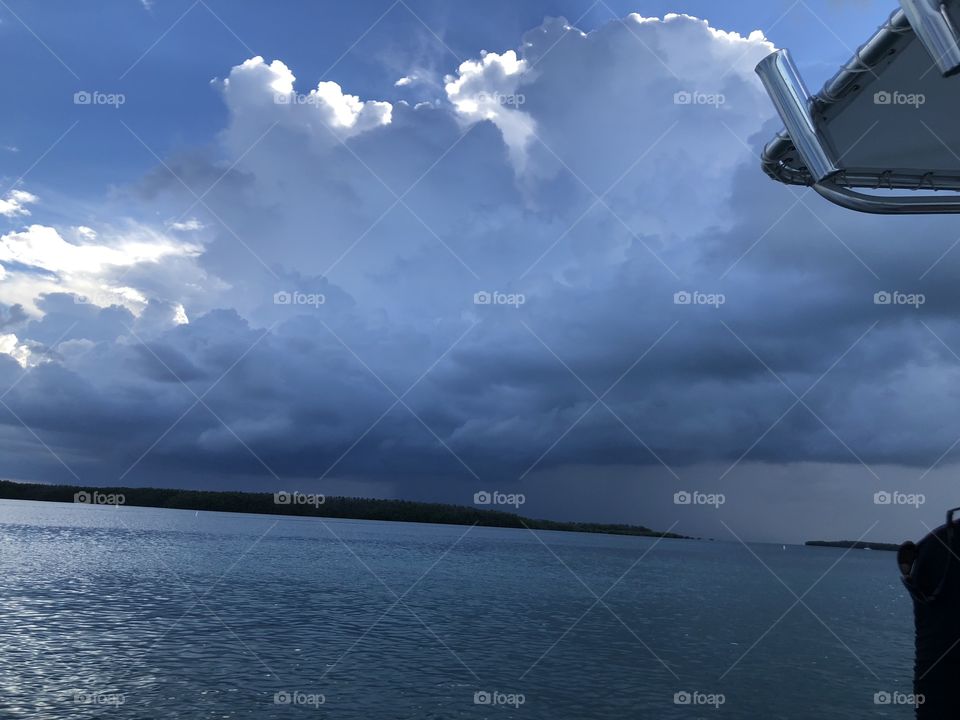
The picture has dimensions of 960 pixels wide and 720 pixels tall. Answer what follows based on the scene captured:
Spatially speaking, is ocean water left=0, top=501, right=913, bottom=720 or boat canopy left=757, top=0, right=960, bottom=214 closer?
boat canopy left=757, top=0, right=960, bottom=214

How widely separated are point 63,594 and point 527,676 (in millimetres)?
30184

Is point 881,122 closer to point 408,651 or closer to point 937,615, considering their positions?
point 937,615

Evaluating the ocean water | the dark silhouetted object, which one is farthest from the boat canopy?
the ocean water

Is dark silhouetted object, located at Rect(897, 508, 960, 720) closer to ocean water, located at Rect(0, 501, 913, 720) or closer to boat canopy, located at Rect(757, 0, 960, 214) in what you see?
boat canopy, located at Rect(757, 0, 960, 214)

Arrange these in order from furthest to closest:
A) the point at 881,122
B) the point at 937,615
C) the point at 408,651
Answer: the point at 408,651, the point at 881,122, the point at 937,615

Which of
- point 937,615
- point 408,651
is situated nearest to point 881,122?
point 937,615

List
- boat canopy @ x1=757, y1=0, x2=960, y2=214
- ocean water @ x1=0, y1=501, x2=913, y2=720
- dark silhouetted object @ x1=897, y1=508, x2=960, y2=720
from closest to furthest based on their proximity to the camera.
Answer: dark silhouetted object @ x1=897, y1=508, x2=960, y2=720
boat canopy @ x1=757, y1=0, x2=960, y2=214
ocean water @ x1=0, y1=501, x2=913, y2=720

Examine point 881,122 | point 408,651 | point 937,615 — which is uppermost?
point 881,122

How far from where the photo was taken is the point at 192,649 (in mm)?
28656

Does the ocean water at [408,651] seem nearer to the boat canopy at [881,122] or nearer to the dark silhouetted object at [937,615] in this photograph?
the dark silhouetted object at [937,615]

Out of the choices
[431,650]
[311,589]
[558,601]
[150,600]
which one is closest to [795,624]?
[558,601]

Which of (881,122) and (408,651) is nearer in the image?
(881,122)

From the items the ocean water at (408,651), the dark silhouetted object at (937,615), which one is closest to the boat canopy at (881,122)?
the dark silhouetted object at (937,615)

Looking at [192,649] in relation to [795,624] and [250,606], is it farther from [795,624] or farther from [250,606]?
[795,624]
